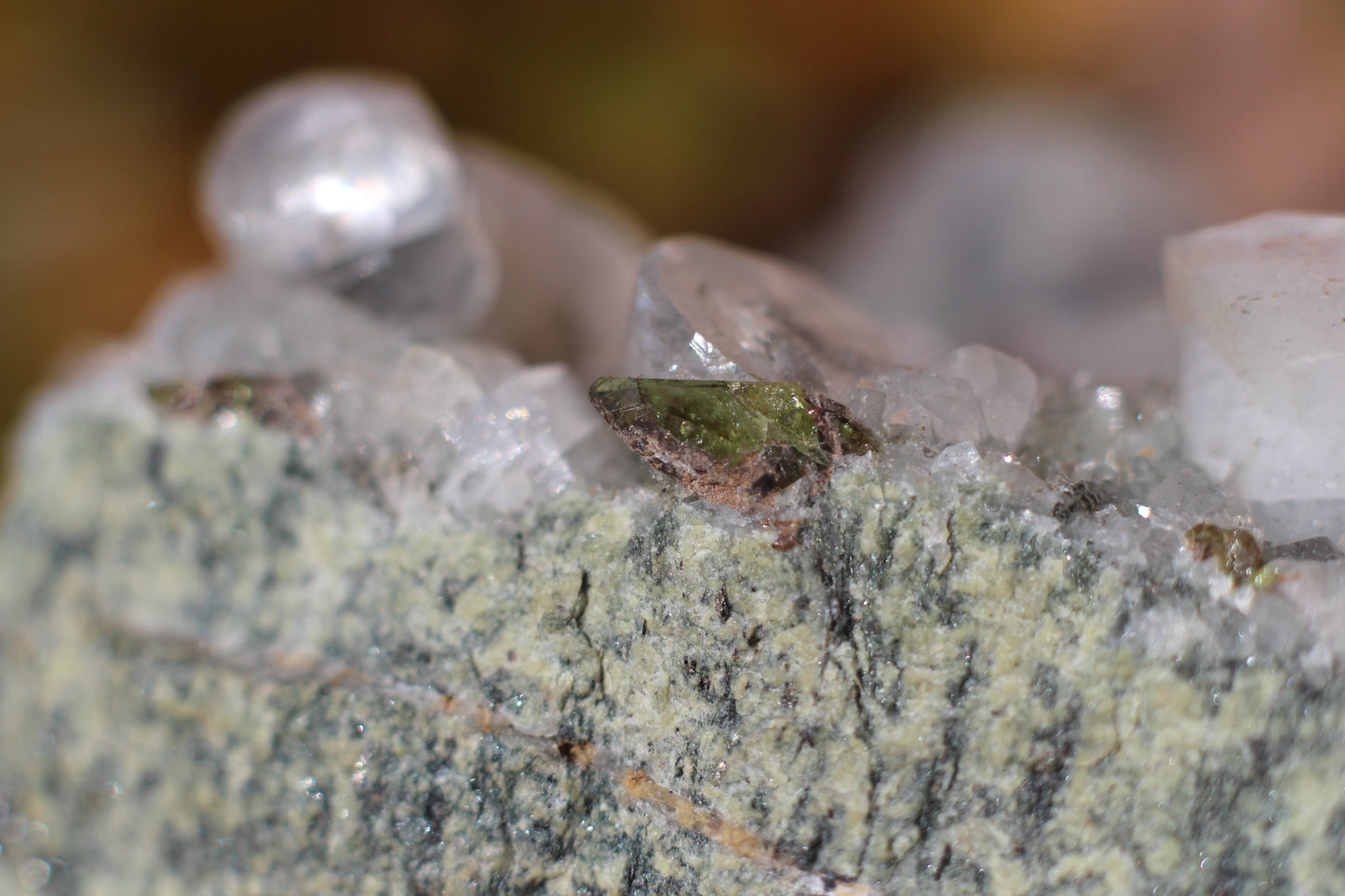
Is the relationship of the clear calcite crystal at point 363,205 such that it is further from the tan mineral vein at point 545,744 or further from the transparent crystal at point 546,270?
the tan mineral vein at point 545,744

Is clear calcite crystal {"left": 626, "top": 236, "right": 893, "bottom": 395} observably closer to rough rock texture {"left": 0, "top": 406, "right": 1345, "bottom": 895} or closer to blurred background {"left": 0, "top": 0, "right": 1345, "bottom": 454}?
rough rock texture {"left": 0, "top": 406, "right": 1345, "bottom": 895}

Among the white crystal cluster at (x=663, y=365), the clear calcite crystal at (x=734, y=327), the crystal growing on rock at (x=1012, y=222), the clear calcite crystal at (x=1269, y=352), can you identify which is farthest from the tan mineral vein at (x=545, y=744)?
the crystal growing on rock at (x=1012, y=222)

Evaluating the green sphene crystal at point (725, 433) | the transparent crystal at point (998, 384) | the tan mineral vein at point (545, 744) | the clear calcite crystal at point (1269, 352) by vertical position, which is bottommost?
the tan mineral vein at point (545, 744)

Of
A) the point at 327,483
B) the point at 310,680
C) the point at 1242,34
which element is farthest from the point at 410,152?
the point at 1242,34

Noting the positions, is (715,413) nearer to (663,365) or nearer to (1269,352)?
(663,365)

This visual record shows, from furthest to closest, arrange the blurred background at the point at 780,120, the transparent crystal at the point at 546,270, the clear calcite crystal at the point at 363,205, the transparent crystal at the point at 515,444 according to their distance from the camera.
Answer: the blurred background at the point at 780,120 → the transparent crystal at the point at 546,270 → the clear calcite crystal at the point at 363,205 → the transparent crystal at the point at 515,444

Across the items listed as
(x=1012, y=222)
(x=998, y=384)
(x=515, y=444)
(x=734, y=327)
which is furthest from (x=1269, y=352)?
(x=1012, y=222)
